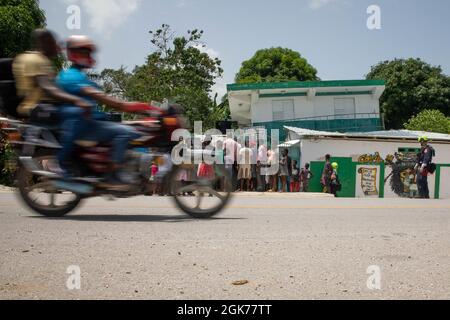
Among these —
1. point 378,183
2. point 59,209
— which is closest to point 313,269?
point 59,209

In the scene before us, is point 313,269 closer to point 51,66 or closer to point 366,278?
point 366,278

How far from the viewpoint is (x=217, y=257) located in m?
4.16

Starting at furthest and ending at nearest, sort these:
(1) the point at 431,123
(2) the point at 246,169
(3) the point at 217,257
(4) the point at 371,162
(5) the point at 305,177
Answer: (1) the point at 431,123 → (4) the point at 371,162 → (5) the point at 305,177 → (2) the point at 246,169 → (3) the point at 217,257

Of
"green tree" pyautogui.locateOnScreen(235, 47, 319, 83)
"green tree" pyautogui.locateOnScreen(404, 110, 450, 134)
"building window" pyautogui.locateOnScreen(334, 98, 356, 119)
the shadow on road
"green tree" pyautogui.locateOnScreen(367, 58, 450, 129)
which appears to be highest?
"green tree" pyautogui.locateOnScreen(235, 47, 319, 83)

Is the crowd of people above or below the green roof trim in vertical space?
below

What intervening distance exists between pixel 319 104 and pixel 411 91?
17.1 meters

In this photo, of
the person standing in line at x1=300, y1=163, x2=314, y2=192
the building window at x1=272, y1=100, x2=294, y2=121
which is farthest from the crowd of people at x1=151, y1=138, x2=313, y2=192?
the building window at x1=272, y1=100, x2=294, y2=121

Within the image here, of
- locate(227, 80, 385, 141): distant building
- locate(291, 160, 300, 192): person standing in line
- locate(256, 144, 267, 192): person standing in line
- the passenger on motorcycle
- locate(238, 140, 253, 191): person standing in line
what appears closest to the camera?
the passenger on motorcycle

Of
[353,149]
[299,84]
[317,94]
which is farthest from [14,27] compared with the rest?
[317,94]

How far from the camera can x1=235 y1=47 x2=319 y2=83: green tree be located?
49.3 meters

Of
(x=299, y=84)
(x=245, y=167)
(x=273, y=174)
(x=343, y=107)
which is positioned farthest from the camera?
(x=343, y=107)

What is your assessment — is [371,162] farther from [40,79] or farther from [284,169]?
[40,79]

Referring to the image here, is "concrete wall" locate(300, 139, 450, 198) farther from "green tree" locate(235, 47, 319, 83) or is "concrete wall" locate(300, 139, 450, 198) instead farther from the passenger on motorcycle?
"green tree" locate(235, 47, 319, 83)
